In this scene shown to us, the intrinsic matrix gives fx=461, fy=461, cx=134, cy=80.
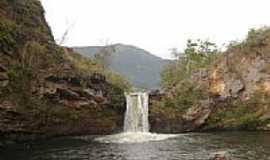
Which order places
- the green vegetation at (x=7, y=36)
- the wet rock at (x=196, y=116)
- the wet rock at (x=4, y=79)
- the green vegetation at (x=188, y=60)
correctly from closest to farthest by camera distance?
the wet rock at (x=4, y=79) < the green vegetation at (x=7, y=36) < the wet rock at (x=196, y=116) < the green vegetation at (x=188, y=60)

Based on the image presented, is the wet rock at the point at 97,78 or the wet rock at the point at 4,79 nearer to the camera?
the wet rock at the point at 4,79

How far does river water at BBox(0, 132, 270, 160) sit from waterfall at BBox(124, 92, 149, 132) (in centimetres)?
994

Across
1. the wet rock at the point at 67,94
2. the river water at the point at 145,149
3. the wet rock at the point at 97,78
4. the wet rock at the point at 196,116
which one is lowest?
the river water at the point at 145,149

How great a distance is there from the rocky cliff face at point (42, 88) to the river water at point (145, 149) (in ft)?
9.94

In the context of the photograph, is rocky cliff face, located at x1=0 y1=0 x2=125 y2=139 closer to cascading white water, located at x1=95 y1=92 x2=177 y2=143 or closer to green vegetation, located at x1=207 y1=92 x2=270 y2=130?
cascading white water, located at x1=95 y1=92 x2=177 y2=143

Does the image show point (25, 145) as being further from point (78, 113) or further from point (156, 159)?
point (156, 159)

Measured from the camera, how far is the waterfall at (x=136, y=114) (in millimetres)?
58125

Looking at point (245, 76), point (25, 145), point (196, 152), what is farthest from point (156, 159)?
point (245, 76)

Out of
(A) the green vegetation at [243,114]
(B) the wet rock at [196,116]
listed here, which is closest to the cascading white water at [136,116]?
(B) the wet rock at [196,116]

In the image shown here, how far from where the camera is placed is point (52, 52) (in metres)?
53.7

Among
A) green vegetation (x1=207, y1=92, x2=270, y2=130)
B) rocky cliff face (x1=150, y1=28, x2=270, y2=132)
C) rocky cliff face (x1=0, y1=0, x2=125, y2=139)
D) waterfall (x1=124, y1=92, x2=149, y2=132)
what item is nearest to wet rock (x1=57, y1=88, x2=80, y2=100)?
rocky cliff face (x1=0, y1=0, x2=125, y2=139)

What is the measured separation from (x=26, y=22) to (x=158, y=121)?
67.9 feet

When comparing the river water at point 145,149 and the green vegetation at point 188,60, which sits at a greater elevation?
the green vegetation at point 188,60

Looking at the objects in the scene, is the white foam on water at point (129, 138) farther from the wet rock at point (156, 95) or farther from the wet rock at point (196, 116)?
the wet rock at point (156, 95)
